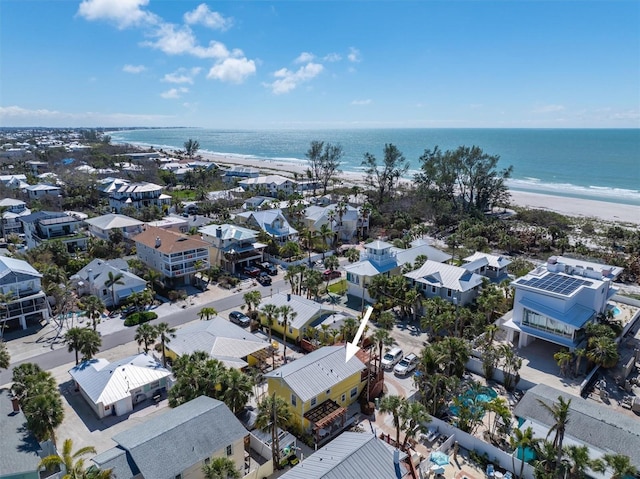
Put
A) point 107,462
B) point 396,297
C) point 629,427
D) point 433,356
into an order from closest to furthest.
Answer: point 107,462 < point 629,427 < point 433,356 < point 396,297

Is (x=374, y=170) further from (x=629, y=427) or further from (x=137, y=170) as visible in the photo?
(x=629, y=427)

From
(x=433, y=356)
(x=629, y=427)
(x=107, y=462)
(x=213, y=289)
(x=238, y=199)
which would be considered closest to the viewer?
(x=107, y=462)

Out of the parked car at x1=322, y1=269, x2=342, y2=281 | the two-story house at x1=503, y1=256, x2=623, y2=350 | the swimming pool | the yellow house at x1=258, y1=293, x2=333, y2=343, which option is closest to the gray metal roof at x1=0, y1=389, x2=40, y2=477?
the yellow house at x1=258, y1=293, x2=333, y2=343

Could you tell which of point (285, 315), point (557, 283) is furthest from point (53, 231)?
point (557, 283)

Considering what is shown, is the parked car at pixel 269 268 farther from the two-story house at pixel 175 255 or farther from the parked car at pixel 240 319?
the parked car at pixel 240 319

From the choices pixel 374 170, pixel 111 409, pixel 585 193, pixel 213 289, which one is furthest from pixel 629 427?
pixel 585 193

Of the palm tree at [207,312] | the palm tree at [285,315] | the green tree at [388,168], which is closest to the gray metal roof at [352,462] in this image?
the palm tree at [285,315]

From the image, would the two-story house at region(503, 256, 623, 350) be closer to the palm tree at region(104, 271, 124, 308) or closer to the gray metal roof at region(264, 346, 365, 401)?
the gray metal roof at region(264, 346, 365, 401)

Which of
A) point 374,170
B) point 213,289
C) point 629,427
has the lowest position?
point 213,289
